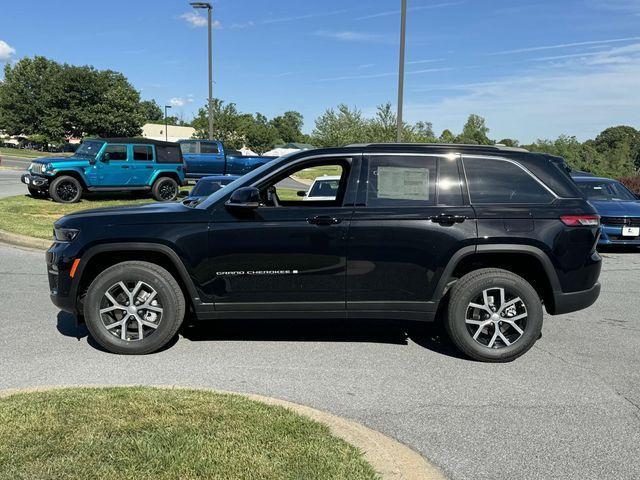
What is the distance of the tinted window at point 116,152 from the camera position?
16.6 meters

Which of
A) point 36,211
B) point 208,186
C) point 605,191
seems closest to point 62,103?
point 36,211

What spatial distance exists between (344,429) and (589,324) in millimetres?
3970

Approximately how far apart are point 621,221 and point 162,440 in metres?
10.3

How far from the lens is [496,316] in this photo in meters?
4.87

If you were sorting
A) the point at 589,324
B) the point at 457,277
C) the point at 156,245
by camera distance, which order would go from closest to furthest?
1. the point at 156,245
2. the point at 457,277
3. the point at 589,324

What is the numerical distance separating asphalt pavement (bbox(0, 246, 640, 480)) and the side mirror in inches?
53.0

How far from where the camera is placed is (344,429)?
3.39 meters

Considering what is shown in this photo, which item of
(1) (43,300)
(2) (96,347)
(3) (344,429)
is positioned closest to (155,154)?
(1) (43,300)

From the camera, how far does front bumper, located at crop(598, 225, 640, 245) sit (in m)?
10.8

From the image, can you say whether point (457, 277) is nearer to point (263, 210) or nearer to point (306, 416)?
point (263, 210)

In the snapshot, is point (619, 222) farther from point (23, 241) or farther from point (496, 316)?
point (23, 241)

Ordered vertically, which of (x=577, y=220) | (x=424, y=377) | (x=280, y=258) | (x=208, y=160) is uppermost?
(x=208, y=160)

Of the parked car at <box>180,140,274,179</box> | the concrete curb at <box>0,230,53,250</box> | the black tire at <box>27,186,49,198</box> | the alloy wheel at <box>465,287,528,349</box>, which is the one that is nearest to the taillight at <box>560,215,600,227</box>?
the alloy wheel at <box>465,287,528,349</box>

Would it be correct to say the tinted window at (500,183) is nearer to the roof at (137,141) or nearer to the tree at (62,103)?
the roof at (137,141)
